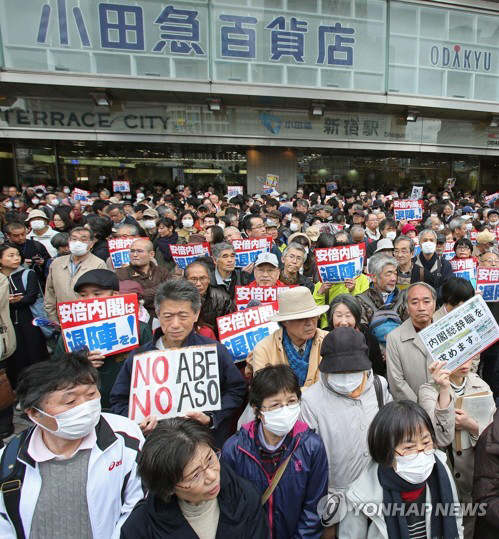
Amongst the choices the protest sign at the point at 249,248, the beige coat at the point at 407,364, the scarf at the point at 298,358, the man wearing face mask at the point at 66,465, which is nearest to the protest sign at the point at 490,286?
the beige coat at the point at 407,364

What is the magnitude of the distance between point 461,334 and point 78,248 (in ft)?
12.3

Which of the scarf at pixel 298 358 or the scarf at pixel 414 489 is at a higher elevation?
the scarf at pixel 298 358

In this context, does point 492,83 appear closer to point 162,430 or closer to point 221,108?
point 221,108

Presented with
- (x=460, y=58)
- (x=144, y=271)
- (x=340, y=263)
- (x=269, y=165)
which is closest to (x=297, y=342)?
(x=340, y=263)

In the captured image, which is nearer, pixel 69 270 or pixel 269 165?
pixel 69 270

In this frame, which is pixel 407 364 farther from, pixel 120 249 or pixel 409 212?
pixel 409 212

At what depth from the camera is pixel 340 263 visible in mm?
4414

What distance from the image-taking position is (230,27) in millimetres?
14055

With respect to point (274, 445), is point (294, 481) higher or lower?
lower

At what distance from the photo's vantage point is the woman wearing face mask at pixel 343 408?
6.97ft

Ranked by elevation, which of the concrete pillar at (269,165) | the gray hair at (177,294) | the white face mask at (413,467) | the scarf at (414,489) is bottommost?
the scarf at (414,489)

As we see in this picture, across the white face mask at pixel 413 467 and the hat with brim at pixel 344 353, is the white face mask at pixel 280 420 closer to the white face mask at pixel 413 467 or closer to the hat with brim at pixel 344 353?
the hat with brim at pixel 344 353

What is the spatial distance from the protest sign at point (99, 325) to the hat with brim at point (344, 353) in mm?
1583

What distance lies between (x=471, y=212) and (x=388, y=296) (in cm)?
871
